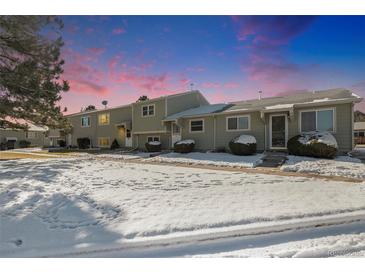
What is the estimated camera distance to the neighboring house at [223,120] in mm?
12070

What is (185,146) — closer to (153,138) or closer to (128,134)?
(153,138)

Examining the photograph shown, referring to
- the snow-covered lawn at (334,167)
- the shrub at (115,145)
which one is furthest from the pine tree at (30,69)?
the shrub at (115,145)

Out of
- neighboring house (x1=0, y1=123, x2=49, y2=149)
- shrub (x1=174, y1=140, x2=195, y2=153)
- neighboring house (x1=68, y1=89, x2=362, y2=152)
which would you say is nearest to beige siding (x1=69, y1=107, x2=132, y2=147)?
neighboring house (x1=68, y1=89, x2=362, y2=152)

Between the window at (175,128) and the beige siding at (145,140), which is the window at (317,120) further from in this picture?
the beige siding at (145,140)

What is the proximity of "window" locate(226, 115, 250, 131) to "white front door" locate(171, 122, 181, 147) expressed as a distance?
4287mm

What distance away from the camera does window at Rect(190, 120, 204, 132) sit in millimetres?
17047

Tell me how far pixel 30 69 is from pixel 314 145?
1282 cm

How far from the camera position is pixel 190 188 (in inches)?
241

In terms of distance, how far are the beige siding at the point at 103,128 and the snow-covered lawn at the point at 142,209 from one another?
17298 mm

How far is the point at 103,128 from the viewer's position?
2572cm

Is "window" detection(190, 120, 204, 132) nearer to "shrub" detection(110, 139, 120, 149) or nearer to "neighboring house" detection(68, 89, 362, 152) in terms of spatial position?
"neighboring house" detection(68, 89, 362, 152)

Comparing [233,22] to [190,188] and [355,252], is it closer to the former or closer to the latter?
[190,188]
